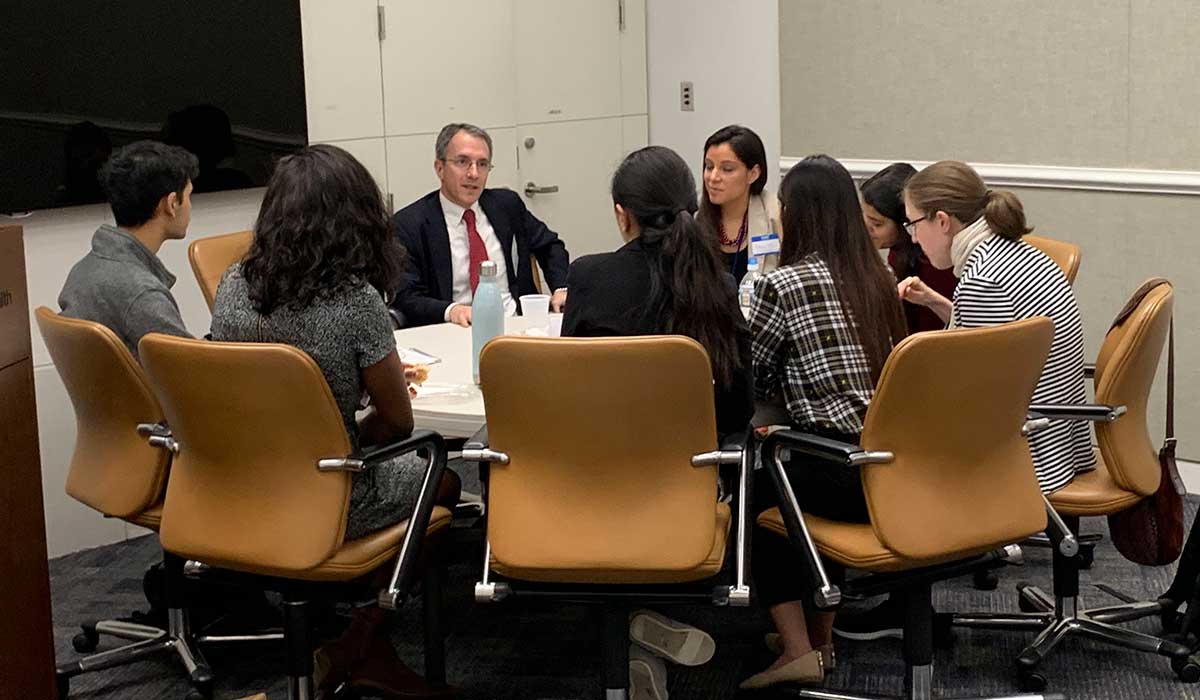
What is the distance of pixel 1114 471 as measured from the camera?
3541 mm

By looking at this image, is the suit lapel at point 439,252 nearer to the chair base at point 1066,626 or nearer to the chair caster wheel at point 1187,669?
the chair base at point 1066,626

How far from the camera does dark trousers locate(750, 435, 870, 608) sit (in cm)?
321

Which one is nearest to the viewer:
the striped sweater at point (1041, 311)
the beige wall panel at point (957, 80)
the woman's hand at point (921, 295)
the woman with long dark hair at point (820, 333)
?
the woman with long dark hair at point (820, 333)

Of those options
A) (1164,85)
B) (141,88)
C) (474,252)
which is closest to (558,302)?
(474,252)

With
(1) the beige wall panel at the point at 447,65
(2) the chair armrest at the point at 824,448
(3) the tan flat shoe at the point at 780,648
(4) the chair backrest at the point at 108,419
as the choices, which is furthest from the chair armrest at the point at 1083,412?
(1) the beige wall panel at the point at 447,65

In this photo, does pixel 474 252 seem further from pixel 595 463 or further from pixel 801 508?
pixel 595 463

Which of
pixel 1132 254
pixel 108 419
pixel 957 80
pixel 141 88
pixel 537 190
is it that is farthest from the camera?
pixel 537 190

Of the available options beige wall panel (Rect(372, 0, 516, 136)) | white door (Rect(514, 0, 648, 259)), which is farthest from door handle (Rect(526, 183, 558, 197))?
beige wall panel (Rect(372, 0, 516, 136))

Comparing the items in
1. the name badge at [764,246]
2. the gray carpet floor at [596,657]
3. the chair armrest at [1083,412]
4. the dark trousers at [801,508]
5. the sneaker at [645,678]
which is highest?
the name badge at [764,246]

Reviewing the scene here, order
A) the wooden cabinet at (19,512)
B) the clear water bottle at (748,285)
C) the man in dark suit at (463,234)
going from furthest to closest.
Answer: the man in dark suit at (463,234) < the clear water bottle at (748,285) < the wooden cabinet at (19,512)

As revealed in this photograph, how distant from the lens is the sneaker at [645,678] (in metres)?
3.34

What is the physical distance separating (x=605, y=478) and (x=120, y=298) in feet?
5.21

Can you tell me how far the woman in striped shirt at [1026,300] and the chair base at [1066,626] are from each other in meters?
0.39

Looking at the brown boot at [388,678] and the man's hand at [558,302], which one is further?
the man's hand at [558,302]
